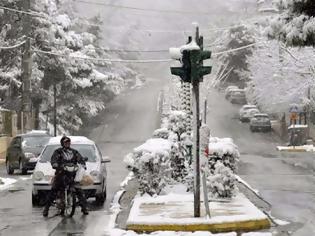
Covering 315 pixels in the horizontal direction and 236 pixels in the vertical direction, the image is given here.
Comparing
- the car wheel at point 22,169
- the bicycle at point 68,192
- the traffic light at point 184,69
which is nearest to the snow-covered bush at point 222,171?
the bicycle at point 68,192

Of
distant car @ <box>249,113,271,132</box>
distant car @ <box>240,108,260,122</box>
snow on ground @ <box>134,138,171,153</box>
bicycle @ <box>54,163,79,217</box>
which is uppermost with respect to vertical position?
distant car @ <box>240,108,260,122</box>

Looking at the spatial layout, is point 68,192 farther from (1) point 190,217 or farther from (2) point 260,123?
(2) point 260,123

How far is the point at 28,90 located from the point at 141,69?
7939 centimetres

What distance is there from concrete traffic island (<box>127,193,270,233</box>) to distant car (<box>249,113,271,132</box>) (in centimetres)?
4199

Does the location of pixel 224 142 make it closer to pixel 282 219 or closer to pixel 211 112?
pixel 282 219

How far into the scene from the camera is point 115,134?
5981cm

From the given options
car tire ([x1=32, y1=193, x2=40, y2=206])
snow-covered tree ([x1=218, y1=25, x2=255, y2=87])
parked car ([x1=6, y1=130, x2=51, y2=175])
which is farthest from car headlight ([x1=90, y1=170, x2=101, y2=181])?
snow-covered tree ([x1=218, y1=25, x2=255, y2=87])

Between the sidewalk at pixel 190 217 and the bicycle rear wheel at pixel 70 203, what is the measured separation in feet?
4.22

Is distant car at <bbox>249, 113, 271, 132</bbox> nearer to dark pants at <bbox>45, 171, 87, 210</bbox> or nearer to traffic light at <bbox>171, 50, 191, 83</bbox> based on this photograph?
dark pants at <bbox>45, 171, 87, 210</bbox>

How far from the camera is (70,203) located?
16.0 meters

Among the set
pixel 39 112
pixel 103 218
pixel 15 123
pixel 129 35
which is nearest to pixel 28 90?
pixel 15 123

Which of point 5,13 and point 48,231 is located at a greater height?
point 5,13

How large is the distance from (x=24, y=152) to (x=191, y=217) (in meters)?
15.9

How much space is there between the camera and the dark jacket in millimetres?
15414
